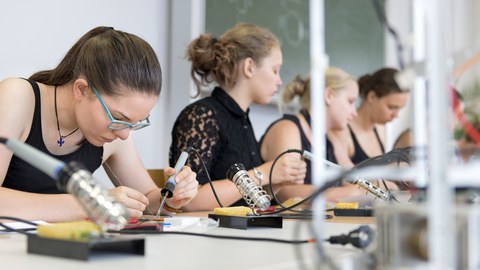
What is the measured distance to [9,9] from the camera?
2.09 m

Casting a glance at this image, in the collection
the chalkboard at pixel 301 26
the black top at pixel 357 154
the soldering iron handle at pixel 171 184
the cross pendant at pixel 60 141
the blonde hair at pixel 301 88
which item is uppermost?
the chalkboard at pixel 301 26

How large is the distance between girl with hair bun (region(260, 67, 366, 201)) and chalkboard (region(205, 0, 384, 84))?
13 cm

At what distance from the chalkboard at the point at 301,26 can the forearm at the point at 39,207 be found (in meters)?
1.52

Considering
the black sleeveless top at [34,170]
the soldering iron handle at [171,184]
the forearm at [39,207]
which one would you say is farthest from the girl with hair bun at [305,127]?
the forearm at [39,207]

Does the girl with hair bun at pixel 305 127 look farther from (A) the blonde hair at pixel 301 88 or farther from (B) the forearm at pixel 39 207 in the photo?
(B) the forearm at pixel 39 207

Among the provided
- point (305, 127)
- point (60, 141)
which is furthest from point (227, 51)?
point (60, 141)

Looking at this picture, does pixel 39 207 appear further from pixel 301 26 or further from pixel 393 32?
pixel 301 26

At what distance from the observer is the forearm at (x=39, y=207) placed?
1155mm

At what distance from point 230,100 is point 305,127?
40 centimetres

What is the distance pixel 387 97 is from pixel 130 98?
1.98 meters

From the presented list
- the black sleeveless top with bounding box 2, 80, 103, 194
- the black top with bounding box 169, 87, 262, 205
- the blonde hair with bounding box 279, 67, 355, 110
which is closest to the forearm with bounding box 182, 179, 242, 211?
the black top with bounding box 169, 87, 262, 205

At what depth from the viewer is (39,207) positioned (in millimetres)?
1172

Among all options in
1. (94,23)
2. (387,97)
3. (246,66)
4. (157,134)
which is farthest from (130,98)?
(387,97)

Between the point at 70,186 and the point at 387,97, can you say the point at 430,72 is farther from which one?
the point at 387,97
